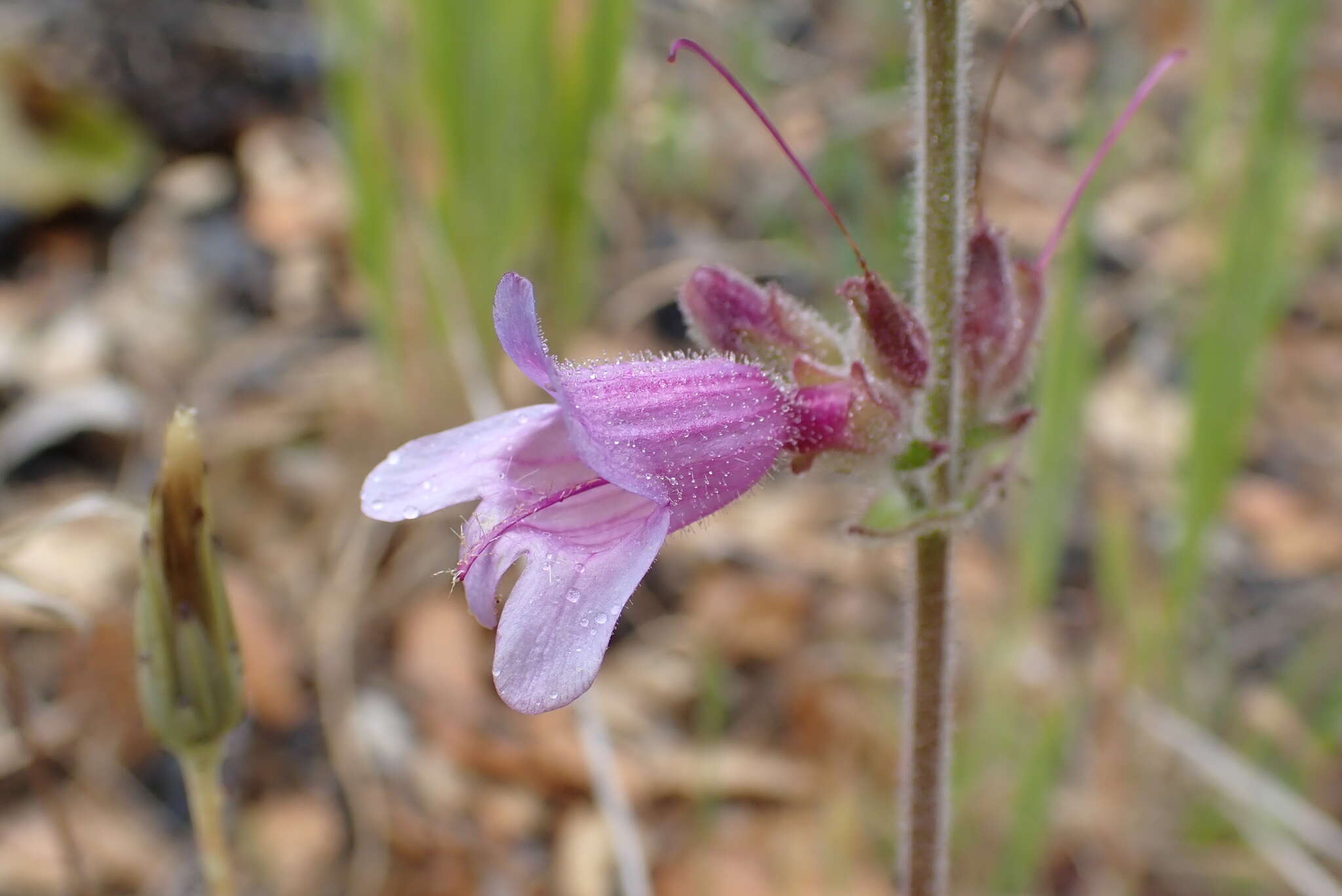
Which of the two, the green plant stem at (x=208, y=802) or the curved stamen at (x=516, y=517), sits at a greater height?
the curved stamen at (x=516, y=517)

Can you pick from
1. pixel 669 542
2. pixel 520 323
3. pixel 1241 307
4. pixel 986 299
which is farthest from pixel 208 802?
pixel 1241 307

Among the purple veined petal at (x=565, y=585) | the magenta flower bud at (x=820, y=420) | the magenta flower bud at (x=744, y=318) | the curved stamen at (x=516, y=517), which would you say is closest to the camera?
the purple veined petal at (x=565, y=585)

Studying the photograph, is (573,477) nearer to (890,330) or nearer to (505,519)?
(505,519)

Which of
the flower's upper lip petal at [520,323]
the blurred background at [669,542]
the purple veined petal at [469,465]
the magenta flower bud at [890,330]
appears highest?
the flower's upper lip petal at [520,323]

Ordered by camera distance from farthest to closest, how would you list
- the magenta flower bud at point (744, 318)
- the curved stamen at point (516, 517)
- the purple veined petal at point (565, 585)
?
the magenta flower bud at point (744, 318)
the curved stamen at point (516, 517)
the purple veined petal at point (565, 585)

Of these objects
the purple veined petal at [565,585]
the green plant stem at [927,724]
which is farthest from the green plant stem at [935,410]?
the purple veined petal at [565,585]

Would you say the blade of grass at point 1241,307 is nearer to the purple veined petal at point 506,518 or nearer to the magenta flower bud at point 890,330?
the magenta flower bud at point 890,330

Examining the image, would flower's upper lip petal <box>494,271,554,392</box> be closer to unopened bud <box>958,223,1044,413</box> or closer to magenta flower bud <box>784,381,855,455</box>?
magenta flower bud <box>784,381,855,455</box>
